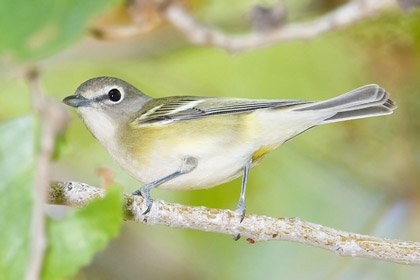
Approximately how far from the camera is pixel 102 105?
293 centimetres

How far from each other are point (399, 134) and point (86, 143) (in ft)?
7.12

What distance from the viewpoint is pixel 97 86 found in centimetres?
288

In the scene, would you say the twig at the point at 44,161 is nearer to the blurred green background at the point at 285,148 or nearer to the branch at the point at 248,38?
the branch at the point at 248,38

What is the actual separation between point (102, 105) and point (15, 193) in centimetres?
156

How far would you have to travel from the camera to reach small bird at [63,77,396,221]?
109 inches

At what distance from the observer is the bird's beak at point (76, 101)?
274 cm

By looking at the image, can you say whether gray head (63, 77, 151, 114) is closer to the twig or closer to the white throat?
the white throat

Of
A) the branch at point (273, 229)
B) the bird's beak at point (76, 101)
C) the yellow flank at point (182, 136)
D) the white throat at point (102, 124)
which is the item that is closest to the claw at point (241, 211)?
the branch at point (273, 229)

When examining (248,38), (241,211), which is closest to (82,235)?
(241,211)

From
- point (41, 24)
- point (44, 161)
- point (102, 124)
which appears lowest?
point (44, 161)

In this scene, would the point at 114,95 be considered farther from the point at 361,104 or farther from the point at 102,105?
the point at 361,104

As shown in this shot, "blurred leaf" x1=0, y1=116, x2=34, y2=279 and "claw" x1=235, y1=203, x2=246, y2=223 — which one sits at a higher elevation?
"claw" x1=235, y1=203, x2=246, y2=223

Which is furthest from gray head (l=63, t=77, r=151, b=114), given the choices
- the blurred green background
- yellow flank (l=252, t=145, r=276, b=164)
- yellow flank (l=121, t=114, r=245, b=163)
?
the blurred green background

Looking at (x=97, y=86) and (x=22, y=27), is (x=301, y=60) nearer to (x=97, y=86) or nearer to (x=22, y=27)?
(x=97, y=86)
